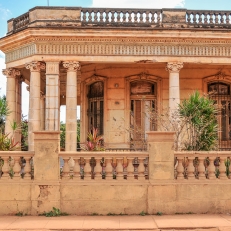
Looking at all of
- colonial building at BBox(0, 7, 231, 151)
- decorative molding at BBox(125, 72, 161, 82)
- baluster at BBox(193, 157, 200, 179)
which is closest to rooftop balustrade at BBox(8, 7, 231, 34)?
colonial building at BBox(0, 7, 231, 151)

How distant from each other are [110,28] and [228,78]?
584cm

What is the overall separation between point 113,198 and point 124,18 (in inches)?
307

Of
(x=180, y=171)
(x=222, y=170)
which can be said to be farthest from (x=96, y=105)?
(x=222, y=170)

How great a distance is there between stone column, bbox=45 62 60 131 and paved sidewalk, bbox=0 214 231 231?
5.79 m

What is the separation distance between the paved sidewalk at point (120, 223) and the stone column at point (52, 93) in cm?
579

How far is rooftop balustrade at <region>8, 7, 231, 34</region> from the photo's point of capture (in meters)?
11.2

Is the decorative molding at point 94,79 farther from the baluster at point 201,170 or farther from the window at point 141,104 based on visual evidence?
the baluster at point 201,170

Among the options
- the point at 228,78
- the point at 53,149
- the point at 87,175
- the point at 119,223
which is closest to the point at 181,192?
the point at 119,223

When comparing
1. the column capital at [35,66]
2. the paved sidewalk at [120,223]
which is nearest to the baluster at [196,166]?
the paved sidewalk at [120,223]

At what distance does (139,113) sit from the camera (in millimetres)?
13219

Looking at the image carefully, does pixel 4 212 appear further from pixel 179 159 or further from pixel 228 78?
pixel 228 78

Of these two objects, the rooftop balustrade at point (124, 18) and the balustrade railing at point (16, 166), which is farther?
the rooftop balustrade at point (124, 18)

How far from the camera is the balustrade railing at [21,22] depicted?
469 inches

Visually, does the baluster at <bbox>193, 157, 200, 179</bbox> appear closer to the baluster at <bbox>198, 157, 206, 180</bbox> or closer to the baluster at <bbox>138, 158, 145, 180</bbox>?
the baluster at <bbox>198, 157, 206, 180</bbox>
